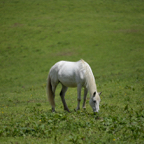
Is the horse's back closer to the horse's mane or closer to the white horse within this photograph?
the white horse

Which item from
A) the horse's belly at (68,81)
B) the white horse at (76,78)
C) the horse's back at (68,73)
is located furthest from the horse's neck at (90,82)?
the horse's belly at (68,81)

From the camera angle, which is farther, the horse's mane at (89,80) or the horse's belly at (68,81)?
the horse's belly at (68,81)

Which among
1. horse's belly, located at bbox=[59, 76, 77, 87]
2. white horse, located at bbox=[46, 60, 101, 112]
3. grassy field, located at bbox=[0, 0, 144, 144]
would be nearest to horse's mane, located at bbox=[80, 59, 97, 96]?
white horse, located at bbox=[46, 60, 101, 112]

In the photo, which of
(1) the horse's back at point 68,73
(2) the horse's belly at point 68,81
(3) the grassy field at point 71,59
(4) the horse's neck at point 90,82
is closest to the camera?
(3) the grassy field at point 71,59

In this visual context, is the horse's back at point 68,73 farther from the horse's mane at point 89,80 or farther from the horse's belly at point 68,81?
the horse's mane at point 89,80

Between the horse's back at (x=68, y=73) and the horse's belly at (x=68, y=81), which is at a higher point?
the horse's back at (x=68, y=73)

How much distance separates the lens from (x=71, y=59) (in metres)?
28.3

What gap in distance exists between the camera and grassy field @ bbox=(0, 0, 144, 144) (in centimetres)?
607

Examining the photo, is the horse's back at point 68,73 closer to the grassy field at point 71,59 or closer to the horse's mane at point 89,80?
the horse's mane at point 89,80

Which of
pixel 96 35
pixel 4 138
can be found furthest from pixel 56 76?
pixel 96 35

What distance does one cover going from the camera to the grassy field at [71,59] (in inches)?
239

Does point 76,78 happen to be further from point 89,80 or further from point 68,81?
point 89,80

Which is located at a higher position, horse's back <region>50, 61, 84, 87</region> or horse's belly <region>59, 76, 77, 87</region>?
horse's back <region>50, 61, 84, 87</region>

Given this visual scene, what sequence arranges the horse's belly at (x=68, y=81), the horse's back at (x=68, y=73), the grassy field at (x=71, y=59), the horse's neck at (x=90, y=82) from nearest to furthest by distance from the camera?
the grassy field at (x=71, y=59) → the horse's neck at (x=90, y=82) → the horse's back at (x=68, y=73) → the horse's belly at (x=68, y=81)
